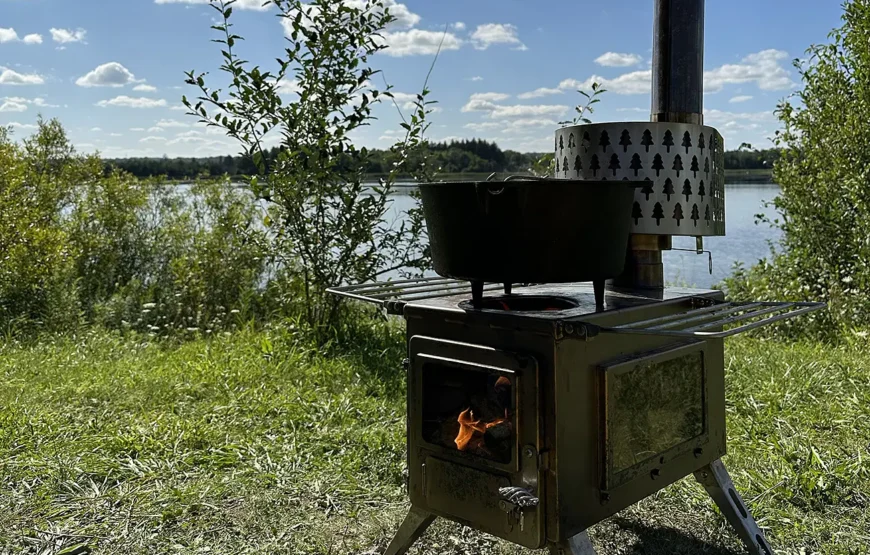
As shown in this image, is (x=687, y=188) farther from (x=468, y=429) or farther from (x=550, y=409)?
(x=468, y=429)

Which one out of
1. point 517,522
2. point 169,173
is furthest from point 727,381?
point 169,173

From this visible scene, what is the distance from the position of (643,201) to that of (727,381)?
206cm

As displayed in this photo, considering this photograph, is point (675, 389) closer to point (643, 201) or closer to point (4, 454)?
point (643, 201)

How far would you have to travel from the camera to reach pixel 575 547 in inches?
66.1

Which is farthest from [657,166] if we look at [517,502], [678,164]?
[517,502]

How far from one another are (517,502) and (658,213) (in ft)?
3.01

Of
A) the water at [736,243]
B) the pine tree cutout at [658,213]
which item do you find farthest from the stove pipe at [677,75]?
the water at [736,243]

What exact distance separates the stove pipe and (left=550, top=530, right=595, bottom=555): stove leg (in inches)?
30.4

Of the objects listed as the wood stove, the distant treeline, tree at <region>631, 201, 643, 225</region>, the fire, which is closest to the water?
the distant treeline

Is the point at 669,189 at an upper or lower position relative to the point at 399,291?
upper

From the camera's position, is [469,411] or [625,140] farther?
[625,140]

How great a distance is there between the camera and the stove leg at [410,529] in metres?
1.96

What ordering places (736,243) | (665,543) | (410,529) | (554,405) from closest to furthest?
(554,405), (410,529), (665,543), (736,243)

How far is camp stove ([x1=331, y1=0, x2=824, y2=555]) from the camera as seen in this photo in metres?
1.65
